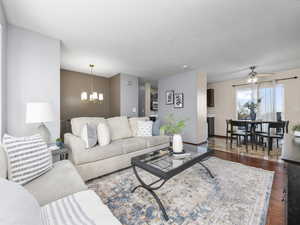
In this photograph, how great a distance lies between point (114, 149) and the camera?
2.35 meters

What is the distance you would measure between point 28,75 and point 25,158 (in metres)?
1.64

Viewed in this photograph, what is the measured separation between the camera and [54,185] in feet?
3.76

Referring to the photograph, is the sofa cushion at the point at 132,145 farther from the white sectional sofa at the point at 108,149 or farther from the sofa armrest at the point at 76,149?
the sofa armrest at the point at 76,149

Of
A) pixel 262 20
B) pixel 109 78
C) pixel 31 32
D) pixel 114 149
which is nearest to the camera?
pixel 262 20

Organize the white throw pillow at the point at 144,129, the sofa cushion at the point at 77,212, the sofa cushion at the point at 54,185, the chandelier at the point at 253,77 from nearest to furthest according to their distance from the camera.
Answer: the sofa cushion at the point at 77,212
the sofa cushion at the point at 54,185
the white throw pillow at the point at 144,129
the chandelier at the point at 253,77

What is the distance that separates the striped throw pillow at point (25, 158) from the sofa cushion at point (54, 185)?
73 millimetres

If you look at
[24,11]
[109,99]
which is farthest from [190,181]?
[109,99]

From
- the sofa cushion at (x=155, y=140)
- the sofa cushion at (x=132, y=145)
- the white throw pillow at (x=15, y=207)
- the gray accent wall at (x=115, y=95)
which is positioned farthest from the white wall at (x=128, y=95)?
the white throw pillow at (x=15, y=207)

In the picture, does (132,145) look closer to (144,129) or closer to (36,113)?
(144,129)

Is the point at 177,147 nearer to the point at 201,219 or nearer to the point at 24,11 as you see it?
the point at 201,219

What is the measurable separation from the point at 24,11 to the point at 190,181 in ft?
→ 10.9

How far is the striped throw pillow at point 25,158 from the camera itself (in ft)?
3.65

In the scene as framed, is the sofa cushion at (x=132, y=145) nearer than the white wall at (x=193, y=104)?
Yes

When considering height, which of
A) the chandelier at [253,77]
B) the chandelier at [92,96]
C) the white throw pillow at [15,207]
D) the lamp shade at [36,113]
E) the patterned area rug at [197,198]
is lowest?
the patterned area rug at [197,198]
